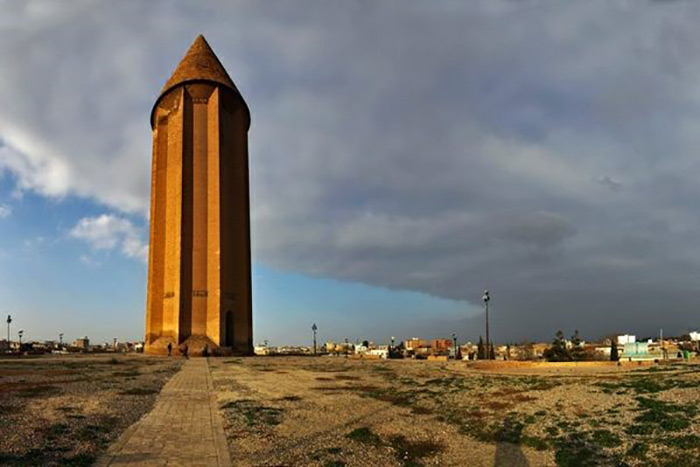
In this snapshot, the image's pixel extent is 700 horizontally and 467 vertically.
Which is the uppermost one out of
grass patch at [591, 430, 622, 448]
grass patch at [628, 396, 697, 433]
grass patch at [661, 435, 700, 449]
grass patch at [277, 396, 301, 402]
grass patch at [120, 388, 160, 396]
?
A: grass patch at [628, 396, 697, 433]

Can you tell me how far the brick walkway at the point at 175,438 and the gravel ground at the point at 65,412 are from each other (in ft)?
0.92

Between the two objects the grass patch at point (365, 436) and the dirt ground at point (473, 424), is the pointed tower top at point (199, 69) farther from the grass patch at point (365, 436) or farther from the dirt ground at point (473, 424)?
the grass patch at point (365, 436)

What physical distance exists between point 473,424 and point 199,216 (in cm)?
3206

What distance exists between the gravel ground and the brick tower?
61.4ft

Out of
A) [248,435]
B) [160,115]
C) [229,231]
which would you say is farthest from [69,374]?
[160,115]

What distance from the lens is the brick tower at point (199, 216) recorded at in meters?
37.5

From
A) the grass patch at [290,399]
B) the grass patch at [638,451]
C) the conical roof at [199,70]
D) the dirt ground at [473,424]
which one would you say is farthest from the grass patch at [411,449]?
the conical roof at [199,70]

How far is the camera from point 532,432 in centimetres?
975

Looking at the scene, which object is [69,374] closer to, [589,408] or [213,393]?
[213,393]

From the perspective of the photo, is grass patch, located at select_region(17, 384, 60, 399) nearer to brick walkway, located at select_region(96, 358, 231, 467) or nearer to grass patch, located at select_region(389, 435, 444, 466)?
brick walkway, located at select_region(96, 358, 231, 467)

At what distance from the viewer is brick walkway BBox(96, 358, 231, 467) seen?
7.55 metres

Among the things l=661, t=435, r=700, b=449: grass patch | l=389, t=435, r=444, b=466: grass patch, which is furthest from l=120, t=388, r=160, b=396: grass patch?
l=661, t=435, r=700, b=449: grass patch

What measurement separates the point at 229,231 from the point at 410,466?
34.0 m

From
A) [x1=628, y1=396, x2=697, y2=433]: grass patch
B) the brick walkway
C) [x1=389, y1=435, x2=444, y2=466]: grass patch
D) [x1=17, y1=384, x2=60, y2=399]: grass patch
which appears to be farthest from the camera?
[x1=17, y1=384, x2=60, y2=399]: grass patch
